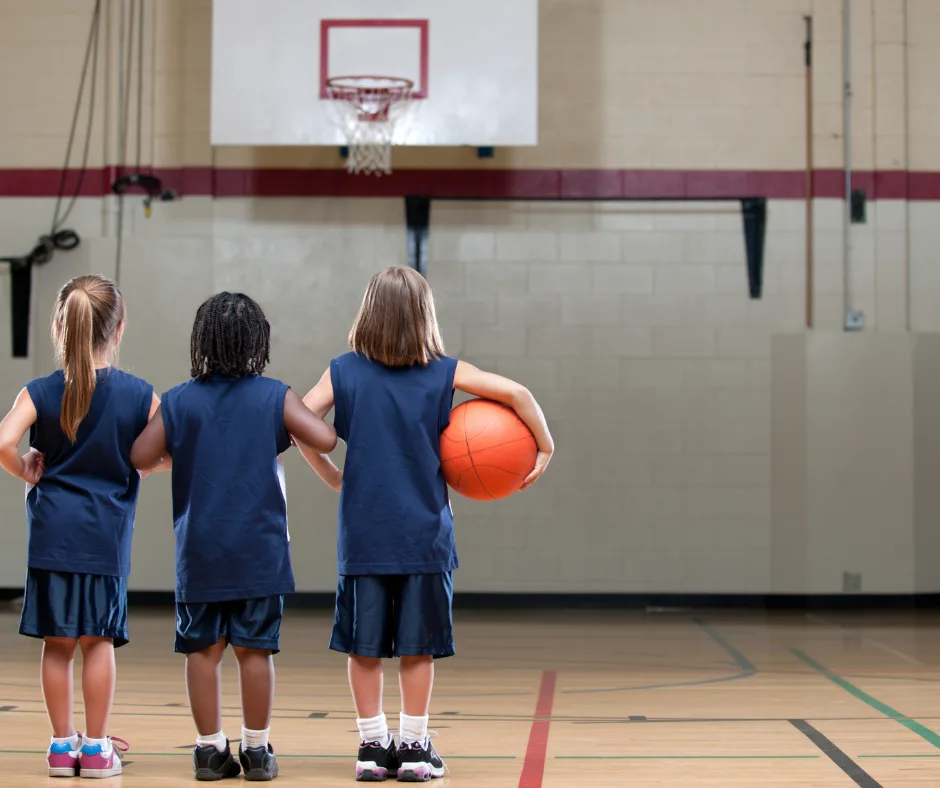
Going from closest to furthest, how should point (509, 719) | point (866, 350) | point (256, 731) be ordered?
point (256, 731), point (509, 719), point (866, 350)

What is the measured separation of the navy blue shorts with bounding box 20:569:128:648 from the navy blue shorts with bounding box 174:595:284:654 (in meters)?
0.23

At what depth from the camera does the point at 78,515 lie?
3.32 metres

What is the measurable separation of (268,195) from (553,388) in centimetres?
275

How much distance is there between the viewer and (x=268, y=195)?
942cm

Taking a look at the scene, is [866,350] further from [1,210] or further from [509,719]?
[1,210]

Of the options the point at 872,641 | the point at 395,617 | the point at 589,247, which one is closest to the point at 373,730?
the point at 395,617

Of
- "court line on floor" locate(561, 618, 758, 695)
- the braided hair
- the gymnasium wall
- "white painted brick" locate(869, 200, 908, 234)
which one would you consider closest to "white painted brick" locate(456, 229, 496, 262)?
the gymnasium wall

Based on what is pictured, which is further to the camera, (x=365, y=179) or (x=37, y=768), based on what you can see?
(x=365, y=179)

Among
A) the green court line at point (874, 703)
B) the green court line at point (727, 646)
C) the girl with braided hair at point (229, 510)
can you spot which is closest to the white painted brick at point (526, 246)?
the green court line at point (727, 646)

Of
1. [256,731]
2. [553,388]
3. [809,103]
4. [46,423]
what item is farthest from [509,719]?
[809,103]

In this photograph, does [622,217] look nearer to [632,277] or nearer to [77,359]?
[632,277]

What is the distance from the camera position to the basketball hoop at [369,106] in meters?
8.38

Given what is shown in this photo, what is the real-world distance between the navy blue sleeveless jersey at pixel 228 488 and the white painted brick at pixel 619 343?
20.3 ft

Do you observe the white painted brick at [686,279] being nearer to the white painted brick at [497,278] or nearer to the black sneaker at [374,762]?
the white painted brick at [497,278]
